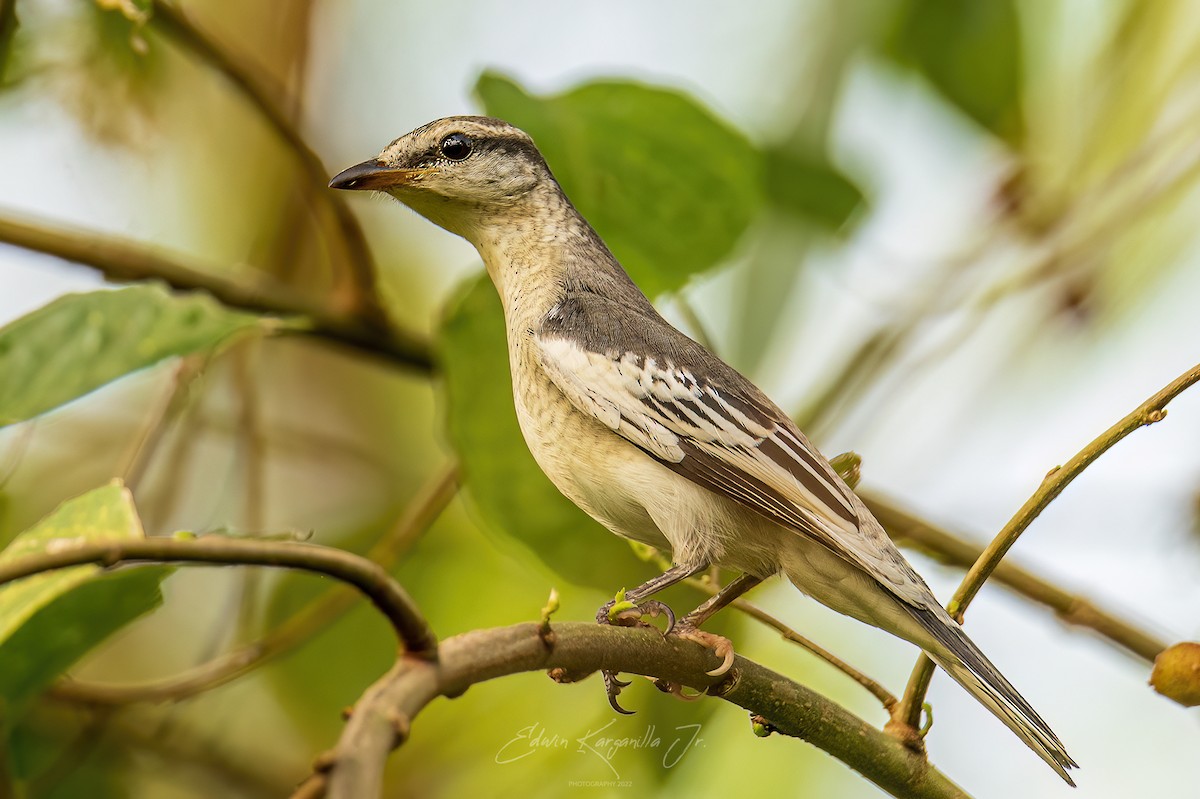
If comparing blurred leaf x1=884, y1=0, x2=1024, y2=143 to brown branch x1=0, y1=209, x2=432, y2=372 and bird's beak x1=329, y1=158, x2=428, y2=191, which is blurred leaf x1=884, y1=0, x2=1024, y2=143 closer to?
brown branch x1=0, y1=209, x2=432, y2=372

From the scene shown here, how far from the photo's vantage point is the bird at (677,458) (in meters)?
2.23

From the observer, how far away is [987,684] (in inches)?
79.9

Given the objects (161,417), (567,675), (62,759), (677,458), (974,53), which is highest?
(974,53)

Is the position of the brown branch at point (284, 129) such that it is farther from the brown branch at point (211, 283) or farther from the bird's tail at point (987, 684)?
the bird's tail at point (987, 684)

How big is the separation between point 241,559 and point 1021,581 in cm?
217

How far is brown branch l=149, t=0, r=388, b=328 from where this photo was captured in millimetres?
3055

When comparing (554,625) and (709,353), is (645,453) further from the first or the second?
(554,625)

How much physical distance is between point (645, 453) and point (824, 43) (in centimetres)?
226

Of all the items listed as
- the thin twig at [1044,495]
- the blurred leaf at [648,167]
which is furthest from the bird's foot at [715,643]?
the blurred leaf at [648,167]

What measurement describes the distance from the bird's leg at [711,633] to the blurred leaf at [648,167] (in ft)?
2.58

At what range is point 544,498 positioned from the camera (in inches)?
114

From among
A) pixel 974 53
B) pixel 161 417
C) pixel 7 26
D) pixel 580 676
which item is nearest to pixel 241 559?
pixel 580 676

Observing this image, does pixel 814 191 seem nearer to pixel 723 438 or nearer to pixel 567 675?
pixel 723 438

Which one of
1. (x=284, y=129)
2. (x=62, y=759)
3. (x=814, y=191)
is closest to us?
(x=62, y=759)
